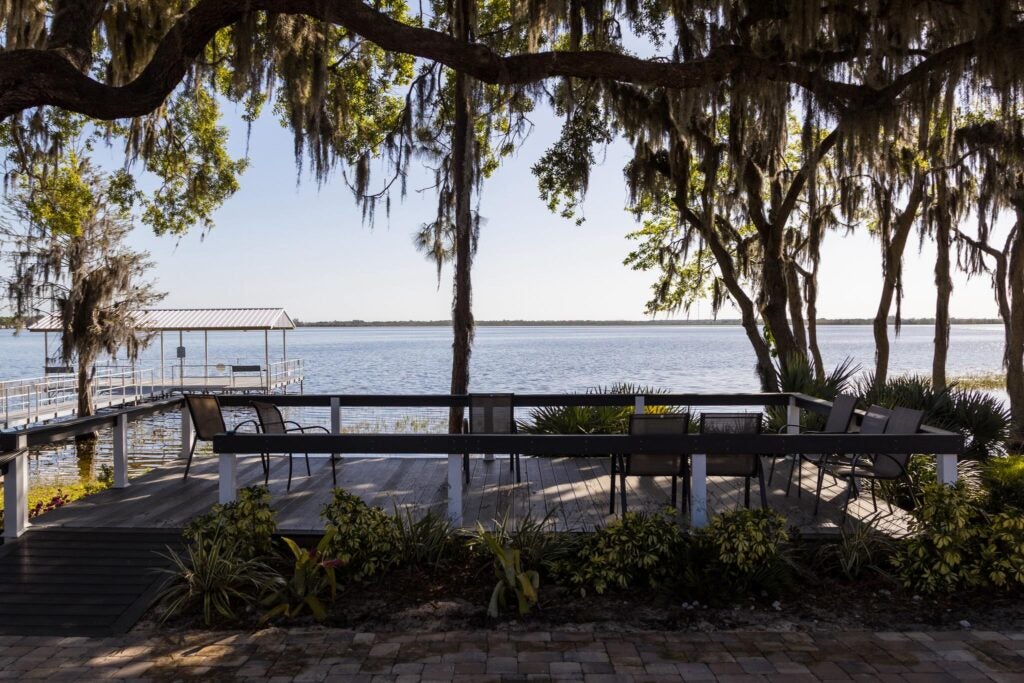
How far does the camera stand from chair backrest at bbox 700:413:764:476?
17.1 feet

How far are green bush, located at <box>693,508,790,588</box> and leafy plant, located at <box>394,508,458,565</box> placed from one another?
1.50 metres

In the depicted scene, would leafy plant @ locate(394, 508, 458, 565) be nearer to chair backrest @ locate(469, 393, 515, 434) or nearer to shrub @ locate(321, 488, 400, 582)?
shrub @ locate(321, 488, 400, 582)

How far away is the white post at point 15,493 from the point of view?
5.05 m

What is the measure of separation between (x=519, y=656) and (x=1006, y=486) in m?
3.63

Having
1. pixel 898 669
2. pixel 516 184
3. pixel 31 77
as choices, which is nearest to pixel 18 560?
pixel 31 77

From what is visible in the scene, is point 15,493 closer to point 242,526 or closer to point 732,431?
point 242,526

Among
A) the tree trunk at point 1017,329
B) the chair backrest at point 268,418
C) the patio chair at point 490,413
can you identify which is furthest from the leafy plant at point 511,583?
the tree trunk at point 1017,329

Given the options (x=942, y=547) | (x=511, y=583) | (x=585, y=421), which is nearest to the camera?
(x=511, y=583)

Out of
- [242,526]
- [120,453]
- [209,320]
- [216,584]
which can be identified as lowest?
[216,584]

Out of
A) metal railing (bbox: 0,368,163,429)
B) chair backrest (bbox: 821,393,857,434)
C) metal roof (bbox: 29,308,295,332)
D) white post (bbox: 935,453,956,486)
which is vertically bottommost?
metal railing (bbox: 0,368,163,429)

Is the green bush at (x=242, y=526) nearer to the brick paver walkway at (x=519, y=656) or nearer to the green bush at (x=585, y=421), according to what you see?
the brick paver walkway at (x=519, y=656)

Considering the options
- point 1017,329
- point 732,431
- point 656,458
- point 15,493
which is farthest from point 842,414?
point 1017,329

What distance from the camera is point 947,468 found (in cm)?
495

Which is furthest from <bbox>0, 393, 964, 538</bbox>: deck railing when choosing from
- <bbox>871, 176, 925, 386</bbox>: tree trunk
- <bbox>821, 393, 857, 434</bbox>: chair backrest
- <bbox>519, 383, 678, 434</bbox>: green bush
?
<bbox>871, 176, 925, 386</bbox>: tree trunk
